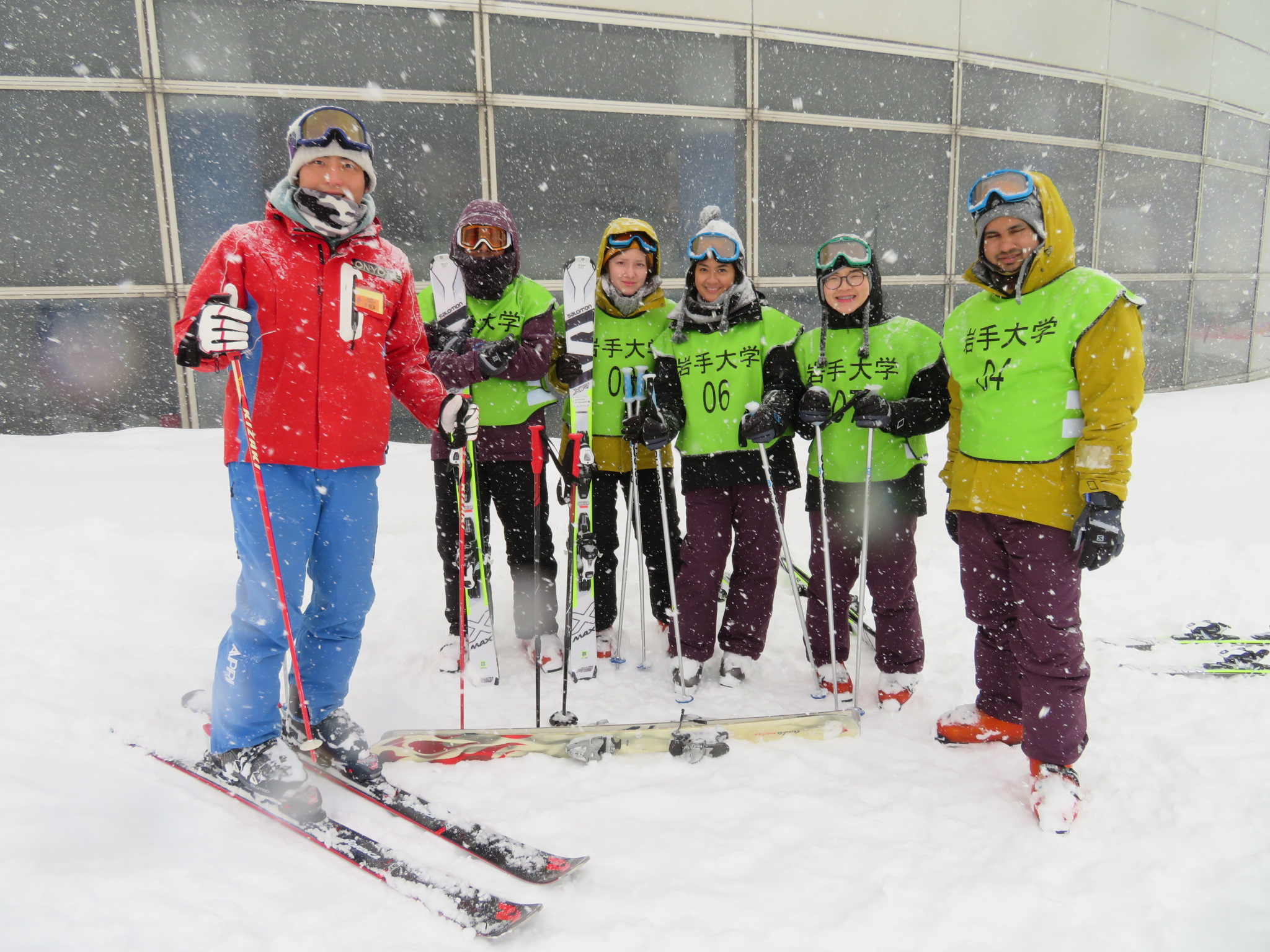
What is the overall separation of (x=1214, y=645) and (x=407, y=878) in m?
4.19

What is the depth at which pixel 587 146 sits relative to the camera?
793cm

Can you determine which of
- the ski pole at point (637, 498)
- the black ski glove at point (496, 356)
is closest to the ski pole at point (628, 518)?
the ski pole at point (637, 498)

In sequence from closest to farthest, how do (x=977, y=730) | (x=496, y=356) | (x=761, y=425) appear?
(x=977, y=730) < (x=761, y=425) < (x=496, y=356)

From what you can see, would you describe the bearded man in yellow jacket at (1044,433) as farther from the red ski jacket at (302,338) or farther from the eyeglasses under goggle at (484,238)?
the red ski jacket at (302,338)

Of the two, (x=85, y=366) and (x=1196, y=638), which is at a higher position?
(x=85, y=366)

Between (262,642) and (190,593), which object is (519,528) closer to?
(262,642)

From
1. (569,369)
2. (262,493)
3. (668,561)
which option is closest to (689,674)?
(668,561)

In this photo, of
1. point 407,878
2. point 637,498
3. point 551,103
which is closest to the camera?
point 407,878

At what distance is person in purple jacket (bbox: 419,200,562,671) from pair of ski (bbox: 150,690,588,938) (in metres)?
1.18

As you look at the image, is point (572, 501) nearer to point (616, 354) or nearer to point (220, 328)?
point (616, 354)

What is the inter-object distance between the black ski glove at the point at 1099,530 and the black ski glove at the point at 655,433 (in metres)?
1.72

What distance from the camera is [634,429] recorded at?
3357mm

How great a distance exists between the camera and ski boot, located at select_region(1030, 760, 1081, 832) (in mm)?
2258

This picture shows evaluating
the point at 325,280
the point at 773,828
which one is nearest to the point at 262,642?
the point at 325,280
